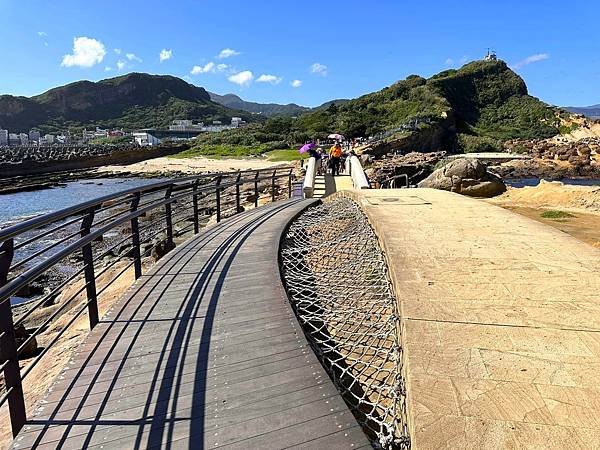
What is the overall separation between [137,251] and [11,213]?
1223 inches

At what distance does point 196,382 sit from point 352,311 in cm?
206

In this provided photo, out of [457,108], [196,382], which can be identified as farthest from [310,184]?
[457,108]

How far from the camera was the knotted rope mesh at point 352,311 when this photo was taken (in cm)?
326

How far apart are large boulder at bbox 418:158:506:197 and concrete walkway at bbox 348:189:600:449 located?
41.7 feet

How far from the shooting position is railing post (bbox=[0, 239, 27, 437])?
2.56 metres

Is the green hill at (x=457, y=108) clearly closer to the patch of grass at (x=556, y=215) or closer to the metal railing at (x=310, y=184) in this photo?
the metal railing at (x=310, y=184)

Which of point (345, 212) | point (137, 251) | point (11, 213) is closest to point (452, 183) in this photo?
point (345, 212)

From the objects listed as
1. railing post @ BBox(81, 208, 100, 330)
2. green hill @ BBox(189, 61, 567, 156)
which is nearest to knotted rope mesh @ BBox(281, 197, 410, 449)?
railing post @ BBox(81, 208, 100, 330)

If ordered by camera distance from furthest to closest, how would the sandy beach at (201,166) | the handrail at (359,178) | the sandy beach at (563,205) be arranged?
1. the sandy beach at (201,166)
2. the handrail at (359,178)
3. the sandy beach at (563,205)

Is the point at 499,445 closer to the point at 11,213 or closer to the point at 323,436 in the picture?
the point at 323,436

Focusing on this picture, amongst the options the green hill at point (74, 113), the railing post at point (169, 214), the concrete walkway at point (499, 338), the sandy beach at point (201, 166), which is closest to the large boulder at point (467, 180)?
the concrete walkway at point (499, 338)

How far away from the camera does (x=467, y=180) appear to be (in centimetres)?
1847

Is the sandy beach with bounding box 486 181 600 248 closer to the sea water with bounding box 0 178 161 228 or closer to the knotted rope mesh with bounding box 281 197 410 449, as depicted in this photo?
the knotted rope mesh with bounding box 281 197 410 449

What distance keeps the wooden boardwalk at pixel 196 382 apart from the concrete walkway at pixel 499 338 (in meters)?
0.54
